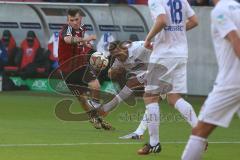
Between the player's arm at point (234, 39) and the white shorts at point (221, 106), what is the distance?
457 millimetres

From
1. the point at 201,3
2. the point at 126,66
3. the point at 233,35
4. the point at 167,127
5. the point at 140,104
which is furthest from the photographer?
the point at 201,3

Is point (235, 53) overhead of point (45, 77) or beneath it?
overhead

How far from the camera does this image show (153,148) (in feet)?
38.1

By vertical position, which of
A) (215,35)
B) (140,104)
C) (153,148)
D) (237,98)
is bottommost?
(140,104)

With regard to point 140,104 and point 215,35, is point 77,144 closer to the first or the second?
point 215,35

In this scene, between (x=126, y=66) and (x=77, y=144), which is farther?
(x=126, y=66)

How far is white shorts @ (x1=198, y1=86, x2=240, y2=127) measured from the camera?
8.58 m

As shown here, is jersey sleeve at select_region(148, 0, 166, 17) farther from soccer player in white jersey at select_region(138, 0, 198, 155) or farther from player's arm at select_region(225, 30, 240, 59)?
player's arm at select_region(225, 30, 240, 59)

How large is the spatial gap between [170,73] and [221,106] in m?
3.25

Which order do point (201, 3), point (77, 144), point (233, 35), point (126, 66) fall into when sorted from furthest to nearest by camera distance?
point (201, 3), point (126, 66), point (77, 144), point (233, 35)

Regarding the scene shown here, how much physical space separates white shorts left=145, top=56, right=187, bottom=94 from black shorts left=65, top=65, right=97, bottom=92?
372 centimetres

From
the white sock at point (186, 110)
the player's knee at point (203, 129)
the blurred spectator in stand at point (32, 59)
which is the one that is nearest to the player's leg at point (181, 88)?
the white sock at point (186, 110)

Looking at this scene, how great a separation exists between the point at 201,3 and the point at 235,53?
15.1 metres

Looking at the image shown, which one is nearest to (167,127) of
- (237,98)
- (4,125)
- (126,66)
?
(126,66)
